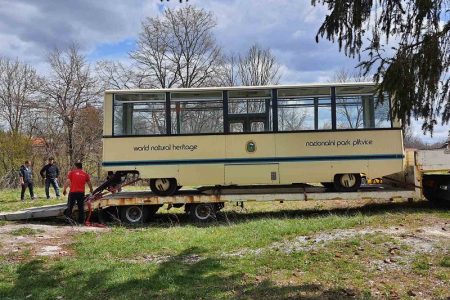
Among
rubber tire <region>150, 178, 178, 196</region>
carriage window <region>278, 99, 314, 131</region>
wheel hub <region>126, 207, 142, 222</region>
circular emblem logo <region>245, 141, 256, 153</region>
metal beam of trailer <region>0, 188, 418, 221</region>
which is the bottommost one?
wheel hub <region>126, 207, 142, 222</region>

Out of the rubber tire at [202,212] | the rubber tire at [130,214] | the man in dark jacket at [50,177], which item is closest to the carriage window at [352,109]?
the rubber tire at [202,212]

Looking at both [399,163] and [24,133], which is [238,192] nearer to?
→ [399,163]

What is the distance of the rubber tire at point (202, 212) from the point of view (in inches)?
537

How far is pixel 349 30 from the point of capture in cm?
547

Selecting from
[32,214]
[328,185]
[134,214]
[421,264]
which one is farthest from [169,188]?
[421,264]

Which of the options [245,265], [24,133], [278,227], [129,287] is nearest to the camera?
[129,287]

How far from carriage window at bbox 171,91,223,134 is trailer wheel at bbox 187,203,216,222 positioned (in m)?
2.05

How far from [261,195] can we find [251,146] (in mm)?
1345

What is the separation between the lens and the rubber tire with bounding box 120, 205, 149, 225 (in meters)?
13.6

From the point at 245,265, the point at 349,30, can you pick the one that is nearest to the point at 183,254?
the point at 245,265

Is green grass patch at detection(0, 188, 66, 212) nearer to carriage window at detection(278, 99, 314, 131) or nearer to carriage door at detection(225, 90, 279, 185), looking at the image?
carriage door at detection(225, 90, 279, 185)

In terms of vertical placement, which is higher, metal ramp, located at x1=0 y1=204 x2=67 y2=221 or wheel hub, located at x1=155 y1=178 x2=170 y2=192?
wheel hub, located at x1=155 y1=178 x2=170 y2=192

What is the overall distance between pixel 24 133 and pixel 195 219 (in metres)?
32.6

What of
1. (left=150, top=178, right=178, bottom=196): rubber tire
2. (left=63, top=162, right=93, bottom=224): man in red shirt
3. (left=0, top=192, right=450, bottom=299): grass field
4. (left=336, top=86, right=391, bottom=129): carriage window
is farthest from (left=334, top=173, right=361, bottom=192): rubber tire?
(left=63, top=162, right=93, bottom=224): man in red shirt
